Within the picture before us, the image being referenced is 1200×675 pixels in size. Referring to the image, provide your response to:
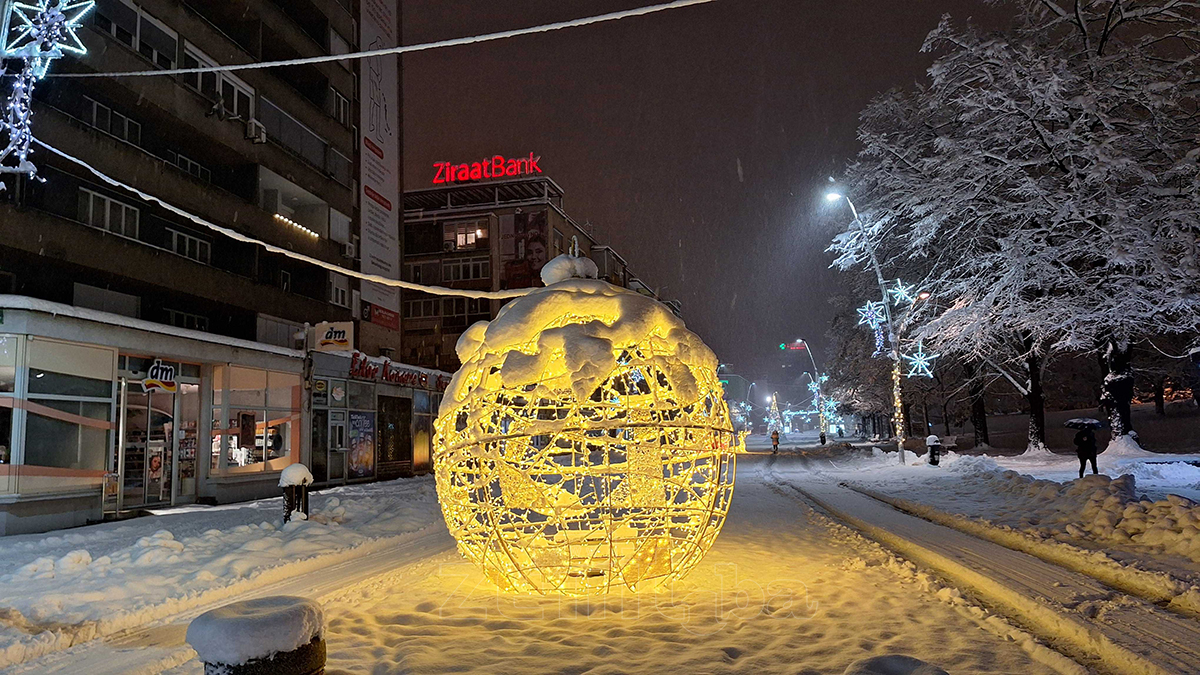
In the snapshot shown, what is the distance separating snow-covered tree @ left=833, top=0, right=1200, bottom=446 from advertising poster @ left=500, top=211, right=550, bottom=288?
4635 centimetres

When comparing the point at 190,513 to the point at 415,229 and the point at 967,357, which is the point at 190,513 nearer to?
the point at 967,357

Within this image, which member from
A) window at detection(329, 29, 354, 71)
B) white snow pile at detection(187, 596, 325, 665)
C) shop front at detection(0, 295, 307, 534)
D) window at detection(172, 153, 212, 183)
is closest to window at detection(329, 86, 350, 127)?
window at detection(329, 29, 354, 71)

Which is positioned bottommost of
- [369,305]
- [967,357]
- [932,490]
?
[932,490]

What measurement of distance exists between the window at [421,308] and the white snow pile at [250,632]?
60.9 metres

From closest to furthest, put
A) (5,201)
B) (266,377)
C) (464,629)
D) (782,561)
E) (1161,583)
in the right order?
(464,629) → (1161,583) → (782,561) → (5,201) → (266,377)

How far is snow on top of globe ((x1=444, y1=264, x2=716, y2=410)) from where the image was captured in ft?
20.8

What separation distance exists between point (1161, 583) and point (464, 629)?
664cm

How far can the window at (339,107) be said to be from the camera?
32934 millimetres

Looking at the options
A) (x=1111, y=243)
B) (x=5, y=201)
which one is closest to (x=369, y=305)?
(x=5, y=201)

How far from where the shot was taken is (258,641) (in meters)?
4.07

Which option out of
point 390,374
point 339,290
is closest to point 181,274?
point 390,374

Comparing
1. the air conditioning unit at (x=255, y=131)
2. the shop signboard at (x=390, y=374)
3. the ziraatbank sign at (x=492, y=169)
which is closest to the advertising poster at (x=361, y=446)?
the shop signboard at (x=390, y=374)

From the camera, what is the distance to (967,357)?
2205cm

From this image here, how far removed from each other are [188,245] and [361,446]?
884 centimetres
